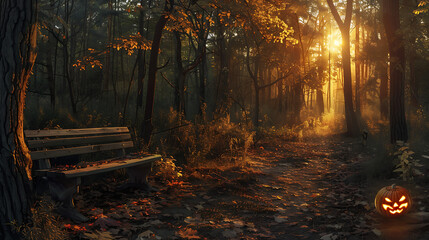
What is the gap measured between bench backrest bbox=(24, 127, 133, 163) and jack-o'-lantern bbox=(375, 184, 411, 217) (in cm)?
411

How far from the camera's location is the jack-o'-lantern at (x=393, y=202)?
13.4ft

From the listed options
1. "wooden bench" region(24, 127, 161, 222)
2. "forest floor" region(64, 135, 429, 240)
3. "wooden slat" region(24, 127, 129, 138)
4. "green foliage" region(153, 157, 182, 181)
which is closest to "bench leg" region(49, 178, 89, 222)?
"wooden bench" region(24, 127, 161, 222)

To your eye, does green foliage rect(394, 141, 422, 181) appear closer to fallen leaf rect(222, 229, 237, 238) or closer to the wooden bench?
fallen leaf rect(222, 229, 237, 238)

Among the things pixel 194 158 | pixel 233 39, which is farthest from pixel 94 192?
pixel 233 39

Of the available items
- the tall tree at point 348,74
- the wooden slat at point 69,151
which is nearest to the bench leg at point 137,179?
the wooden slat at point 69,151

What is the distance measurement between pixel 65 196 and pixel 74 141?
1.26 metres

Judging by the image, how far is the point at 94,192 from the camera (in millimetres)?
5125

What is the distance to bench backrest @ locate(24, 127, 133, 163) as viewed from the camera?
14.2 feet

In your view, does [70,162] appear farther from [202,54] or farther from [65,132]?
[202,54]

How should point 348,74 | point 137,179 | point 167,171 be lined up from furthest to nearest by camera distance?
point 348,74 → point 167,171 → point 137,179

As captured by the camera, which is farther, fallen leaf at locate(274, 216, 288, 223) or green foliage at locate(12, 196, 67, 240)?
fallen leaf at locate(274, 216, 288, 223)

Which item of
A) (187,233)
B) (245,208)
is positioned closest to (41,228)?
(187,233)

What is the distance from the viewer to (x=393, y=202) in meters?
4.05

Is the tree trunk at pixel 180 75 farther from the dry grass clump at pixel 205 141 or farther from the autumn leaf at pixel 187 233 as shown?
the autumn leaf at pixel 187 233
